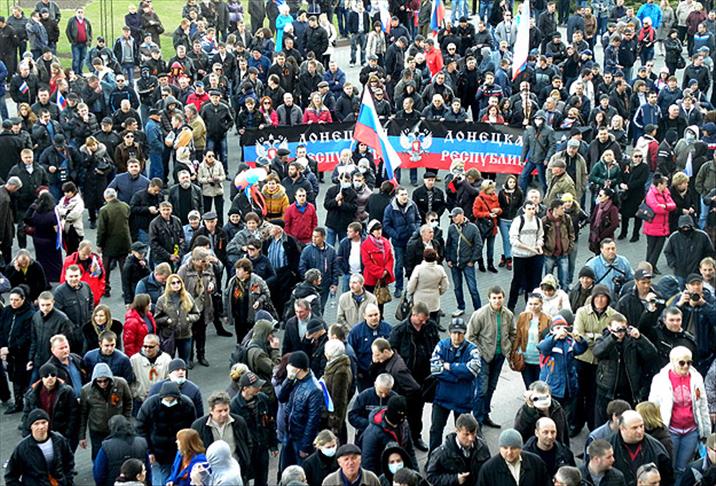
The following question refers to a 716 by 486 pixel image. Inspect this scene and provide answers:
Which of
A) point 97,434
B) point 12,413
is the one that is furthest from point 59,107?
point 97,434

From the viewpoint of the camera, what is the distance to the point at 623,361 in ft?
44.2

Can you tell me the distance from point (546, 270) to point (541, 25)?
16163 mm

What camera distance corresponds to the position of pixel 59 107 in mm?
23781

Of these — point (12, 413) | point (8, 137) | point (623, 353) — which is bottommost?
point (12, 413)

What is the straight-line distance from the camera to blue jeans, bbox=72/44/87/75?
1211 inches

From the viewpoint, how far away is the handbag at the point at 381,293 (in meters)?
17.1

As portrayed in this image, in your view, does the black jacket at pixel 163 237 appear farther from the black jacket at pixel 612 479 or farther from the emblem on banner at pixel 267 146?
the black jacket at pixel 612 479

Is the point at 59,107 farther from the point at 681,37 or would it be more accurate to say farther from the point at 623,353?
the point at 681,37

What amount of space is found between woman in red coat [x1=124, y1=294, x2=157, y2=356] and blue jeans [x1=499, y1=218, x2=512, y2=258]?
21.4ft

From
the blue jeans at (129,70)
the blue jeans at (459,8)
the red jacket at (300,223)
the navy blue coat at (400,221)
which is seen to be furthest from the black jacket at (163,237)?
the blue jeans at (459,8)

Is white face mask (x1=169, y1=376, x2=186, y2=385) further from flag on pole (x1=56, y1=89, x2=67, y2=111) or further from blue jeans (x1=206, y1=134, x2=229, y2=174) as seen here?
flag on pole (x1=56, y1=89, x2=67, y2=111)

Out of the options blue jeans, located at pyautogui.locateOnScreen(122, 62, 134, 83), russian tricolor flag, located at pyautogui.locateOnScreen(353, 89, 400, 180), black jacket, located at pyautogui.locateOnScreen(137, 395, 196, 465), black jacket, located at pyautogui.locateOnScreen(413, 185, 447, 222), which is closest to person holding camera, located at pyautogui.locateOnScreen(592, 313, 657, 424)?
black jacket, located at pyautogui.locateOnScreen(137, 395, 196, 465)

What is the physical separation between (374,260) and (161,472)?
5.32 m

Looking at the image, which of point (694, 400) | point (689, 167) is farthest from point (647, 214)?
point (694, 400)
